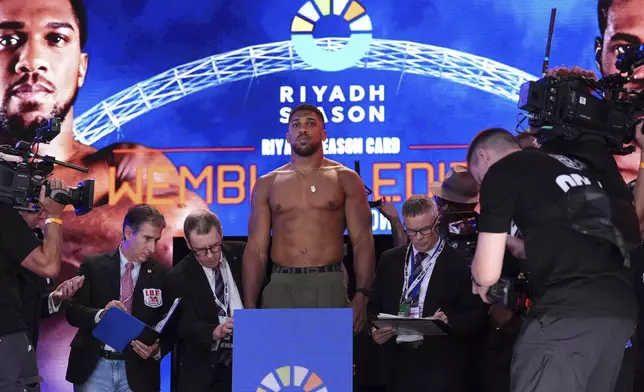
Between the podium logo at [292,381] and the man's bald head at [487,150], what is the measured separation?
3.87ft

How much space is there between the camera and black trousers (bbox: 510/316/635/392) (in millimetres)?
3031

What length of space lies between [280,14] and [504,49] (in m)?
1.83

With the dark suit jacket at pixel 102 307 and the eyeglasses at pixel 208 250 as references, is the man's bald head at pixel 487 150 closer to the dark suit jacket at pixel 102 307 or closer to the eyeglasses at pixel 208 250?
the eyeglasses at pixel 208 250

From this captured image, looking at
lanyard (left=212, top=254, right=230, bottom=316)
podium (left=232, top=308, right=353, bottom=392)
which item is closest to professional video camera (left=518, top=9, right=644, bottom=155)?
podium (left=232, top=308, right=353, bottom=392)

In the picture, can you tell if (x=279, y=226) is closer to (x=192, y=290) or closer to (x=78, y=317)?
(x=192, y=290)

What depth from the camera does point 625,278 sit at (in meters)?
3.17

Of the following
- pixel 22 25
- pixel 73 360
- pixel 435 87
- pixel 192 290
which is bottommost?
pixel 73 360

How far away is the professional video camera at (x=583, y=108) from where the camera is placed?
3340 mm

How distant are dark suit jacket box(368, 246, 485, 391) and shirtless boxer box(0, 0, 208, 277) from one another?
8.93ft

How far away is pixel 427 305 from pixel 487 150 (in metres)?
1.40

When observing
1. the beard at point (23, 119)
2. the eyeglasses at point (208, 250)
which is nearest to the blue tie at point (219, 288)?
the eyeglasses at point (208, 250)

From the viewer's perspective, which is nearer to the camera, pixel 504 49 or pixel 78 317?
pixel 78 317

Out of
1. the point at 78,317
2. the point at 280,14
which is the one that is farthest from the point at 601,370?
the point at 280,14

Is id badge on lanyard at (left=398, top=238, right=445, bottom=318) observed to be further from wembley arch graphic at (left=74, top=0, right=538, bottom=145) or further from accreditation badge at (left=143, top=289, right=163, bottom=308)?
wembley arch graphic at (left=74, top=0, right=538, bottom=145)
